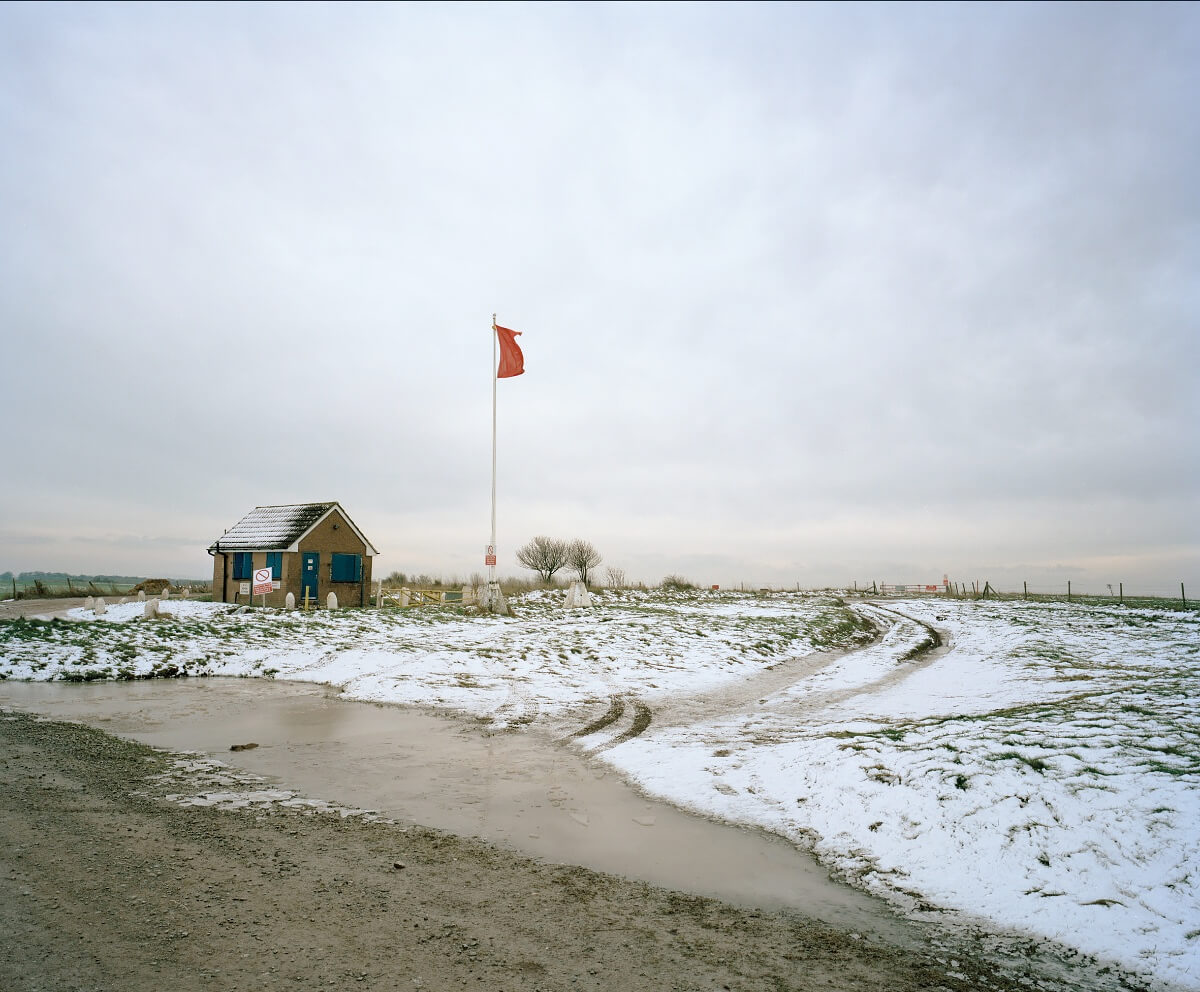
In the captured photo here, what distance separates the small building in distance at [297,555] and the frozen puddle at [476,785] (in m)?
19.5

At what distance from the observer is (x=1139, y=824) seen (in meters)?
5.93

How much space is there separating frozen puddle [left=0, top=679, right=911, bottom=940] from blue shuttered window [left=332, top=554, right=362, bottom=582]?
20886mm

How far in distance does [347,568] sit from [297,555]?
2.86 metres

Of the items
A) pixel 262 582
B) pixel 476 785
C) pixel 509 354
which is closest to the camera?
pixel 476 785

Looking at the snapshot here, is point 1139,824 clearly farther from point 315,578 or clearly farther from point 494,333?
point 315,578

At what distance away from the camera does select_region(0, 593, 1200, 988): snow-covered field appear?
224 inches

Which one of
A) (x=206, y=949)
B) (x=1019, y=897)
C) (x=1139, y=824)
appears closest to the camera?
(x=206, y=949)

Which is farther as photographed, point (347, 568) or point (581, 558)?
point (581, 558)

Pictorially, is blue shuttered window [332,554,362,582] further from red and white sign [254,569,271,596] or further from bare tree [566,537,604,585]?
bare tree [566,537,604,585]

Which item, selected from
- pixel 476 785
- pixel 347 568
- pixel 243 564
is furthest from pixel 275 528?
pixel 476 785

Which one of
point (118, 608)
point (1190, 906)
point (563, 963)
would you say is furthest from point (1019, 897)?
point (118, 608)

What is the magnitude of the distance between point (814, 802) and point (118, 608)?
28667mm

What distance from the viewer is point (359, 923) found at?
4.91 metres

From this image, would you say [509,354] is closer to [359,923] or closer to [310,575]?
[310,575]
